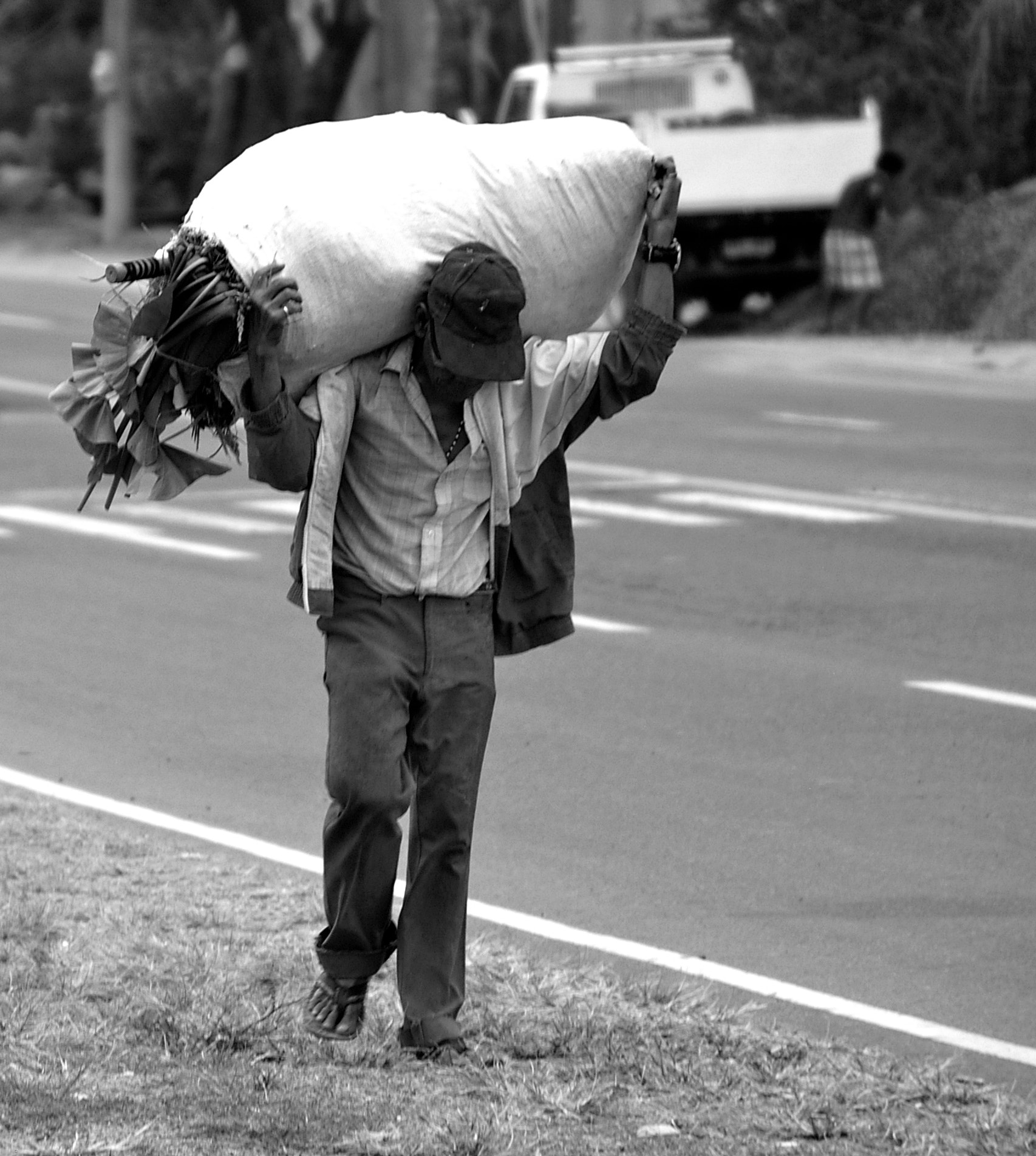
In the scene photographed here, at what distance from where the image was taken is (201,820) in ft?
24.0

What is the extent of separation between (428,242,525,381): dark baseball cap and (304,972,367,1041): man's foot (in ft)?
4.19

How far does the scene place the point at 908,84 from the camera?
29.8 m

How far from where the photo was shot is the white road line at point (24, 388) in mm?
21344

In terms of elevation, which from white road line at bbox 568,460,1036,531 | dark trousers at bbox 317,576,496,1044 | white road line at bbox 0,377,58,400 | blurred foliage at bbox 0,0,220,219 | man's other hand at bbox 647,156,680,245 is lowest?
blurred foliage at bbox 0,0,220,219

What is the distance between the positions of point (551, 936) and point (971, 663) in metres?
4.29

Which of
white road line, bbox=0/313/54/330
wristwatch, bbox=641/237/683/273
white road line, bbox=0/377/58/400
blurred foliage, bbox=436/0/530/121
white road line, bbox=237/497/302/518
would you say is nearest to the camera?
wristwatch, bbox=641/237/683/273

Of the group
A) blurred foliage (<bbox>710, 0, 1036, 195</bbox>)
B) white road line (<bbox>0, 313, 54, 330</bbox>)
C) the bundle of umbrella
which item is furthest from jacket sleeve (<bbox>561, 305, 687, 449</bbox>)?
blurred foliage (<bbox>710, 0, 1036, 195</bbox>)

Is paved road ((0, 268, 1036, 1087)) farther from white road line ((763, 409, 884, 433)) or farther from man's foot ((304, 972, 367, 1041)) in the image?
white road line ((763, 409, 884, 433))

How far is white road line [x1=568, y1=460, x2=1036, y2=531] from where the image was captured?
13836 millimetres

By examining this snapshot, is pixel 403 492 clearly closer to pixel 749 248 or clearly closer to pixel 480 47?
pixel 749 248

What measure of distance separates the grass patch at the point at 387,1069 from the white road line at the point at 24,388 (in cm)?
1593

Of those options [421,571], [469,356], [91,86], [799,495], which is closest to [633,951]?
[421,571]

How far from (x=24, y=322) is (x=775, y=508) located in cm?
1677

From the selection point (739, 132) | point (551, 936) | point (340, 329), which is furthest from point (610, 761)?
point (739, 132)
